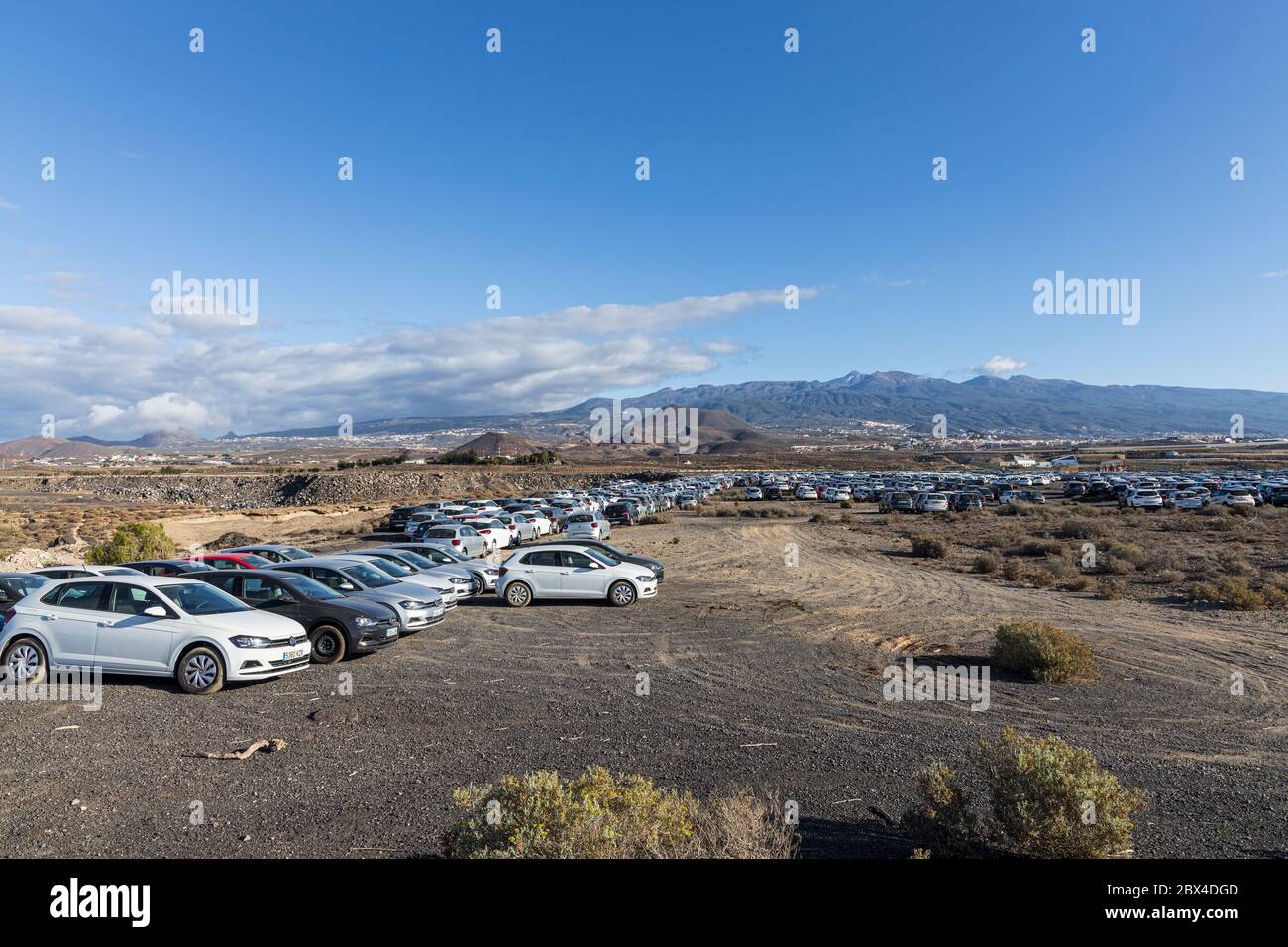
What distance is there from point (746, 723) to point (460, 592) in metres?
9.09

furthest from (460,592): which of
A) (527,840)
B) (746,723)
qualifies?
(527,840)

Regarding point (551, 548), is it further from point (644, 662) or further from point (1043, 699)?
point (1043, 699)

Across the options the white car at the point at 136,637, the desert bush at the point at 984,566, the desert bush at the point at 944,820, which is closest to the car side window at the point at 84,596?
the white car at the point at 136,637

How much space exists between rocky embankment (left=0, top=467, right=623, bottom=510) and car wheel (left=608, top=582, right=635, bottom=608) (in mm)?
54732

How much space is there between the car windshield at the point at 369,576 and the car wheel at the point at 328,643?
2.13 m

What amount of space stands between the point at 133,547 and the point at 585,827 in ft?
88.0

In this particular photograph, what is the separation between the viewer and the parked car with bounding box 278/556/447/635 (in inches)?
522

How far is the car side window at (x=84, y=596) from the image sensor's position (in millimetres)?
9867

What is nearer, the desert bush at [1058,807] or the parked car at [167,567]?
the desert bush at [1058,807]

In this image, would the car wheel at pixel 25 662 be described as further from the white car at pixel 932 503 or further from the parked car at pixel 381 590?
the white car at pixel 932 503

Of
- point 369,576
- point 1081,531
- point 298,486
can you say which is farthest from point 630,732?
point 298,486

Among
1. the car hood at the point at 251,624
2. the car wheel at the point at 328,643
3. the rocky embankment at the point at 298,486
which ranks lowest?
the rocky embankment at the point at 298,486
